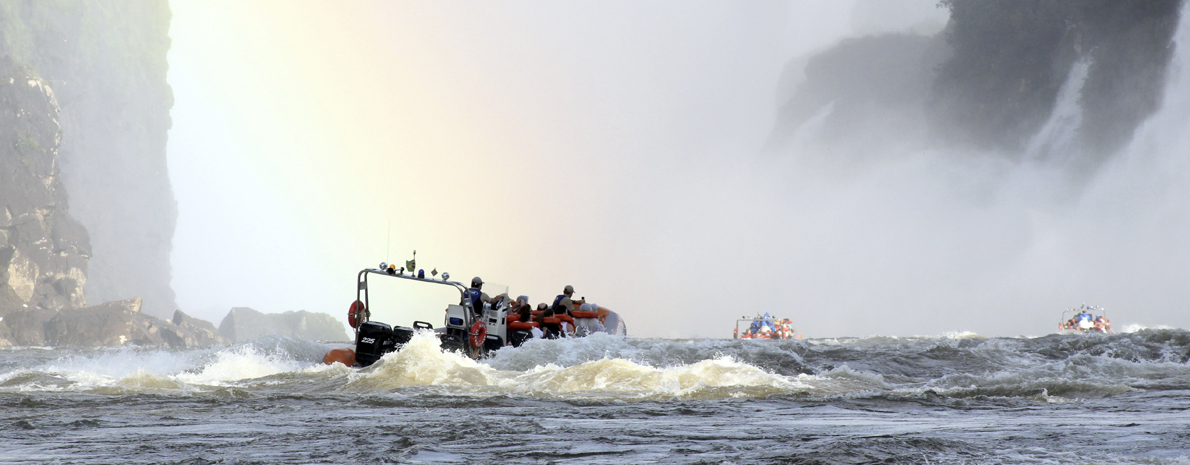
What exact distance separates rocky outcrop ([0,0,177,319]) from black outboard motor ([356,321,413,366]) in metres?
106

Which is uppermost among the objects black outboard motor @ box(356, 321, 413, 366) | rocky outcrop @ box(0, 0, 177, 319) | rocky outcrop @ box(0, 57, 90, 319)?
rocky outcrop @ box(0, 0, 177, 319)

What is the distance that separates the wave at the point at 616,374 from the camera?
9633 millimetres

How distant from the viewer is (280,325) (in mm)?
134375

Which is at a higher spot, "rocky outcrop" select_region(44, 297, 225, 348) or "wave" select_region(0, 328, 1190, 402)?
"rocky outcrop" select_region(44, 297, 225, 348)

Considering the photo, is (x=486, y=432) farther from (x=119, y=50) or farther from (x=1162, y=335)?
(x=119, y=50)

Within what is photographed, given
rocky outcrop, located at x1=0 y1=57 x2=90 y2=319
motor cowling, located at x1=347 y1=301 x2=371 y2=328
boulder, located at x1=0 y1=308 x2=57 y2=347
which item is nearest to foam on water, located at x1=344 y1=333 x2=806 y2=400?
motor cowling, located at x1=347 y1=301 x2=371 y2=328

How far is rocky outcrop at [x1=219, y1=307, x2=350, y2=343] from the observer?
405ft

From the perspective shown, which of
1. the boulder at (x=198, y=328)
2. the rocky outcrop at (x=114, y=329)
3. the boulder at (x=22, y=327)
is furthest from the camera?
the boulder at (x=198, y=328)

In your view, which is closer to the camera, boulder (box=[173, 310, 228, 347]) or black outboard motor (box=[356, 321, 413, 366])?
black outboard motor (box=[356, 321, 413, 366])

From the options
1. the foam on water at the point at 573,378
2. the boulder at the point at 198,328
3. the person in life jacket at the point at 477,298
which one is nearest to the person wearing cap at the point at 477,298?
the person in life jacket at the point at 477,298

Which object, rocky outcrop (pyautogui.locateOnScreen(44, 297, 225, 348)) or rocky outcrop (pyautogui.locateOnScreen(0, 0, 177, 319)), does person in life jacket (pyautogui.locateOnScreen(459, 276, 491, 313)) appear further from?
rocky outcrop (pyautogui.locateOnScreen(0, 0, 177, 319))

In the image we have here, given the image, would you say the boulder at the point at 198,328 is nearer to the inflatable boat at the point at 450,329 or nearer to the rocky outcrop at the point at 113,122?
the rocky outcrop at the point at 113,122

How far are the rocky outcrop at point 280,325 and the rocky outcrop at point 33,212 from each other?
1854 inches

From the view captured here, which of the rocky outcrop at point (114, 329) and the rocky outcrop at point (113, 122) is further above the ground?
the rocky outcrop at point (113, 122)
